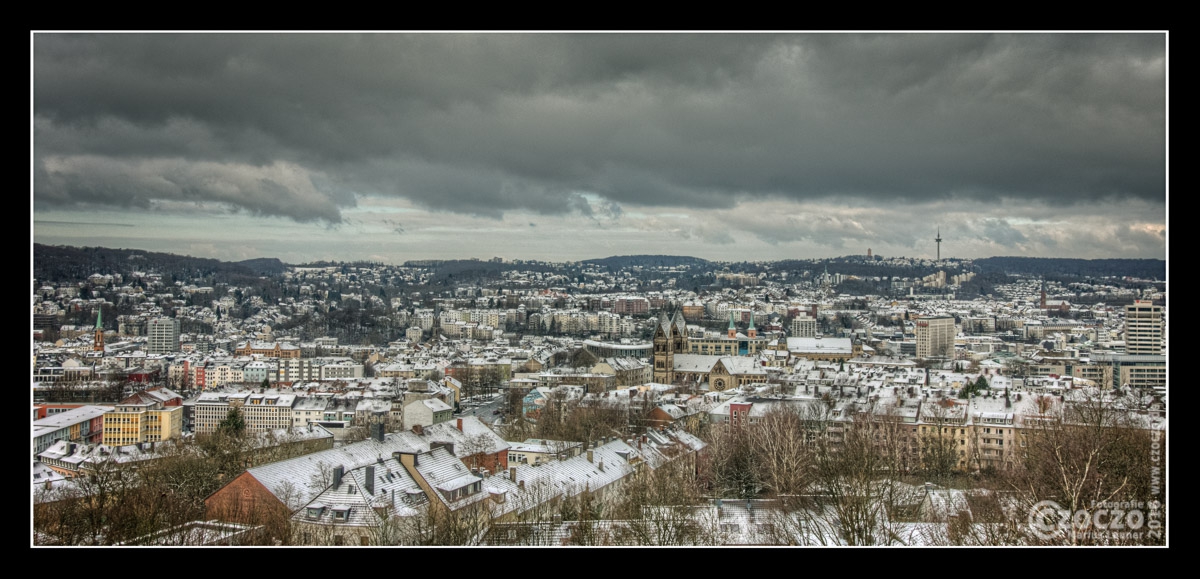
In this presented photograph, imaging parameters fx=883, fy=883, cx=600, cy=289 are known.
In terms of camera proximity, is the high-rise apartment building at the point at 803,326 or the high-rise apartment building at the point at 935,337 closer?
the high-rise apartment building at the point at 935,337

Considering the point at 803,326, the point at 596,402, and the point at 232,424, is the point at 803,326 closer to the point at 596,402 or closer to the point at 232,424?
the point at 596,402

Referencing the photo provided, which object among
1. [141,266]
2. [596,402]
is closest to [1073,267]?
[596,402]

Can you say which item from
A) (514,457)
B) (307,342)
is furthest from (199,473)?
(307,342)

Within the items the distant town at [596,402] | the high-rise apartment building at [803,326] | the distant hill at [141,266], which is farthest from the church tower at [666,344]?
the distant hill at [141,266]

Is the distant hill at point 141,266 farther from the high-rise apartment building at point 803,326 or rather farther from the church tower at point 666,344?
the high-rise apartment building at point 803,326

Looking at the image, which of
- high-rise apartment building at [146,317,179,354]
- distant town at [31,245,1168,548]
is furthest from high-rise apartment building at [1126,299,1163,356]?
high-rise apartment building at [146,317,179,354]

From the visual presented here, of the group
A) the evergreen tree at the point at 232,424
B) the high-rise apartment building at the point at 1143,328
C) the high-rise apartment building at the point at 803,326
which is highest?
the high-rise apartment building at the point at 1143,328

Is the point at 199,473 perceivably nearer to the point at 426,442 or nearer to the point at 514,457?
the point at 426,442
